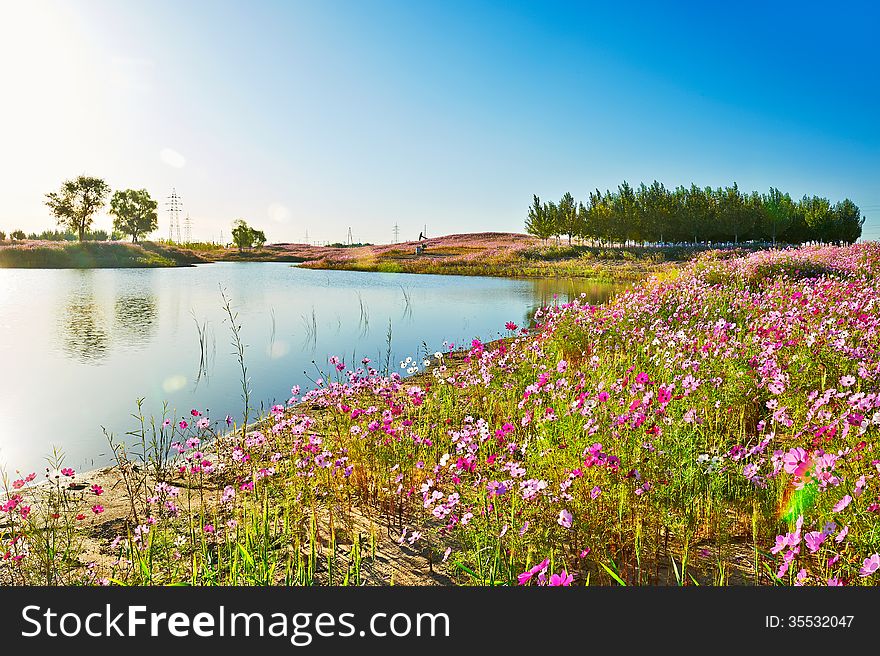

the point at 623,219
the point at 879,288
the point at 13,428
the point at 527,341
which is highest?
the point at 623,219

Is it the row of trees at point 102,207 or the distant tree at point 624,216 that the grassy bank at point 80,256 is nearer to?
the row of trees at point 102,207

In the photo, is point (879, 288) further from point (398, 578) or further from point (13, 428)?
point (13, 428)

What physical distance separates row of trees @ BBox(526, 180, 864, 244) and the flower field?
58.3 m

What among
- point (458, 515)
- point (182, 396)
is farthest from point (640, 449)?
point (182, 396)

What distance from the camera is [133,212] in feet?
234

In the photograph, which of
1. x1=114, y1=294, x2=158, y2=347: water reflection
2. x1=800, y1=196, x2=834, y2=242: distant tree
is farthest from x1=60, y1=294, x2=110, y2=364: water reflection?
x1=800, y1=196, x2=834, y2=242: distant tree

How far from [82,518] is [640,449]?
13.1ft

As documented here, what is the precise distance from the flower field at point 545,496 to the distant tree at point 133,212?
77.2 metres

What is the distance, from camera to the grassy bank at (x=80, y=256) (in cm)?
4425

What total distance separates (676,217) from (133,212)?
223ft

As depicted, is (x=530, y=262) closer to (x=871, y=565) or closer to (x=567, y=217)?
(x=567, y=217)

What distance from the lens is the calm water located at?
23.2 ft

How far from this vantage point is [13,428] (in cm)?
674

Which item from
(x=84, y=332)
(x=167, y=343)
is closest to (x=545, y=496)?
(x=167, y=343)
